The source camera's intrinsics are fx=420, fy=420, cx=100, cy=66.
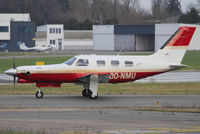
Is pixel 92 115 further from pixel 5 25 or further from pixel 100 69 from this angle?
pixel 5 25

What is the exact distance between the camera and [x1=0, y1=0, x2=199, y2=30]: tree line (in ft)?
348

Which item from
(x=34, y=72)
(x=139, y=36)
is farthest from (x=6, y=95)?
(x=139, y=36)

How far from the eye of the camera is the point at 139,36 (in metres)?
86.5

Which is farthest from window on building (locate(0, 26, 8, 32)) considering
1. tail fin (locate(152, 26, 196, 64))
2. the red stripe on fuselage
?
tail fin (locate(152, 26, 196, 64))

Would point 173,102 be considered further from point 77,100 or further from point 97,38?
point 97,38

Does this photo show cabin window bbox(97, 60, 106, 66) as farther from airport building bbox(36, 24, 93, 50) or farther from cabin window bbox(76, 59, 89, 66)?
airport building bbox(36, 24, 93, 50)

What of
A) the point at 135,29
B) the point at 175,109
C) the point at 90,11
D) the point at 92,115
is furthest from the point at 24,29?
the point at 92,115

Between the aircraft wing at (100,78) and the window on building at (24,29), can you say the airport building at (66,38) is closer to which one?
the window on building at (24,29)

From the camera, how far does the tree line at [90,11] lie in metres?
106

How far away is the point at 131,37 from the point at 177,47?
61963mm

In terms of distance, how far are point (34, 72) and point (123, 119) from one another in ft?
24.1

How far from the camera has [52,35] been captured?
3979 inches

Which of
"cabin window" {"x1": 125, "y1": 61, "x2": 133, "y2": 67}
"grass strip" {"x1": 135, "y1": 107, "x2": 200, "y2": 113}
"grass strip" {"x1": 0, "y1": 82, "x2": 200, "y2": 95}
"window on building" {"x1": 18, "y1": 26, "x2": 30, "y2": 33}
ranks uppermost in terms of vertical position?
"window on building" {"x1": 18, "y1": 26, "x2": 30, "y2": 33}

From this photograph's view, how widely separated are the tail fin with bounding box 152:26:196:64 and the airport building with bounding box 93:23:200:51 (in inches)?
2179
